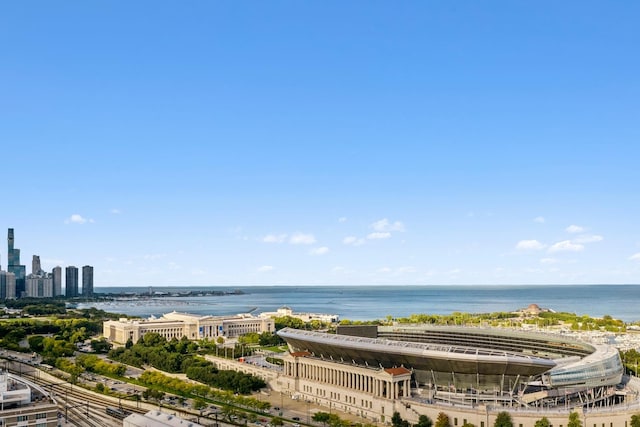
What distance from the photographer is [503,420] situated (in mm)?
53062

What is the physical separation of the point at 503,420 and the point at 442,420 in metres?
5.28

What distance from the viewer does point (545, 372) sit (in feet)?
189

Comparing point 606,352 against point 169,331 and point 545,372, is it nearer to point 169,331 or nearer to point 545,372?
point 545,372

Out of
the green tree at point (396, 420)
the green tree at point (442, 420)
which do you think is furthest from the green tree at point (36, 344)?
the green tree at point (442, 420)

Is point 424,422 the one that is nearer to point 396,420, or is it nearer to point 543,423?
point 396,420

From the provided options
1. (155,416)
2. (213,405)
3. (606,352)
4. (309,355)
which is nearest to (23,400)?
(155,416)

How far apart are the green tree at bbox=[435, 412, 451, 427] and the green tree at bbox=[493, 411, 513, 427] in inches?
162

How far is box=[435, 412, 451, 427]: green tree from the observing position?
5410 cm

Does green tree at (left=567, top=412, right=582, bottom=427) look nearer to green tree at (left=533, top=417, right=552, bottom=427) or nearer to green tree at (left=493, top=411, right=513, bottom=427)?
green tree at (left=533, top=417, right=552, bottom=427)

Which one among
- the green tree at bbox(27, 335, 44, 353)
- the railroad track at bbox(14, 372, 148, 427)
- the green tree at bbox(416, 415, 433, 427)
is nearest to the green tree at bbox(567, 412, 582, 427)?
Result: the green tree at bbox(416, 415, 433, 427)

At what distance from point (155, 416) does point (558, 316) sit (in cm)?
14522

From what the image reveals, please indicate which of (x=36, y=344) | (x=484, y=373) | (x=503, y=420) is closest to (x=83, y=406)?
(x=484, y=373)

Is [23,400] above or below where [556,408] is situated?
above

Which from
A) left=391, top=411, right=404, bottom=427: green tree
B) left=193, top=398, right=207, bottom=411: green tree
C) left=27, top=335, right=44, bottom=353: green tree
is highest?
left=27, top=335, right=44, bottom=353: green tree
